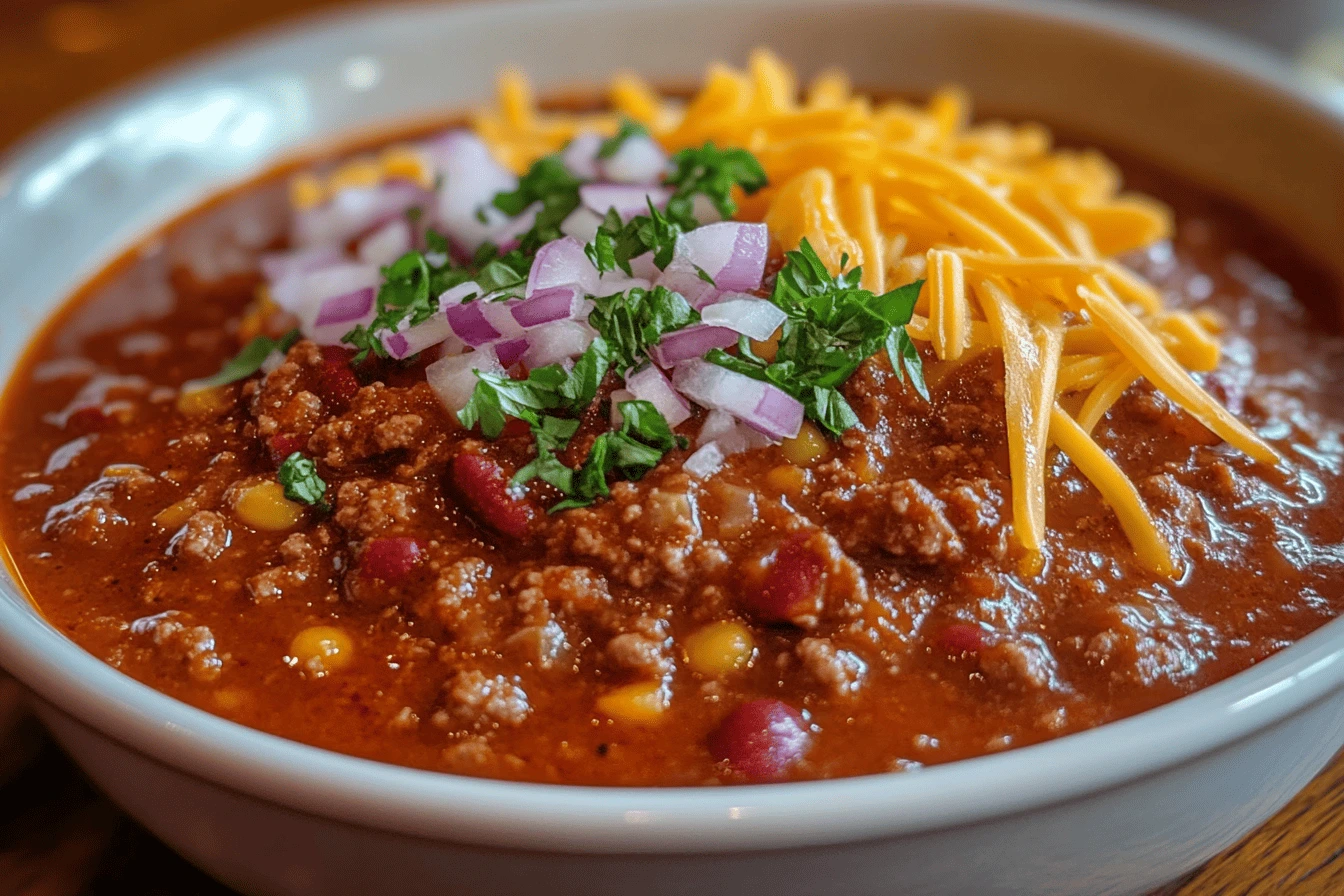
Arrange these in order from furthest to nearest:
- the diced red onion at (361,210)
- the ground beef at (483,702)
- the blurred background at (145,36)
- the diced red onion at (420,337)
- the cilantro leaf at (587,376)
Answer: the blurred background at (145,36) → the diced red onion at (361,210) → the diced red onion at (420,337) → the cilantro leaf at (587,376) → the ground beef at (483,702)

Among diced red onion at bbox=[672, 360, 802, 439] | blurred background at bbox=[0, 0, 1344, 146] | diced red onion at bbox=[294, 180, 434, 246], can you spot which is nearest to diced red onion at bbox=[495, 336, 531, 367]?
diced red onion at bbox=[672, 360, 802, 439]

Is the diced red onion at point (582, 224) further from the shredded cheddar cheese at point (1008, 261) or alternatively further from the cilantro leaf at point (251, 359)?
the cilantro leaf at point (251, 359)

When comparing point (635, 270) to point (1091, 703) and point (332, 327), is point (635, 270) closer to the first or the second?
point (332, 327)

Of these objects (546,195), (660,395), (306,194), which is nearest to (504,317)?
(660,395)

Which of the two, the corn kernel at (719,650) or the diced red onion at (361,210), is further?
the diced red onion at (361,210)

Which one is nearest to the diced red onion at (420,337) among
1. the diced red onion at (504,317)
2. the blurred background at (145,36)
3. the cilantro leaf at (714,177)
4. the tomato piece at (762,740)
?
the diced red onion at (504,317)

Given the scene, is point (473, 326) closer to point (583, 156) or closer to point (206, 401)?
point (206, 401)

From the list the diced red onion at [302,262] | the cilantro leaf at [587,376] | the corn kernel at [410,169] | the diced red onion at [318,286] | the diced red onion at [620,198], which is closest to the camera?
the cilantro leaf at [587,376]
